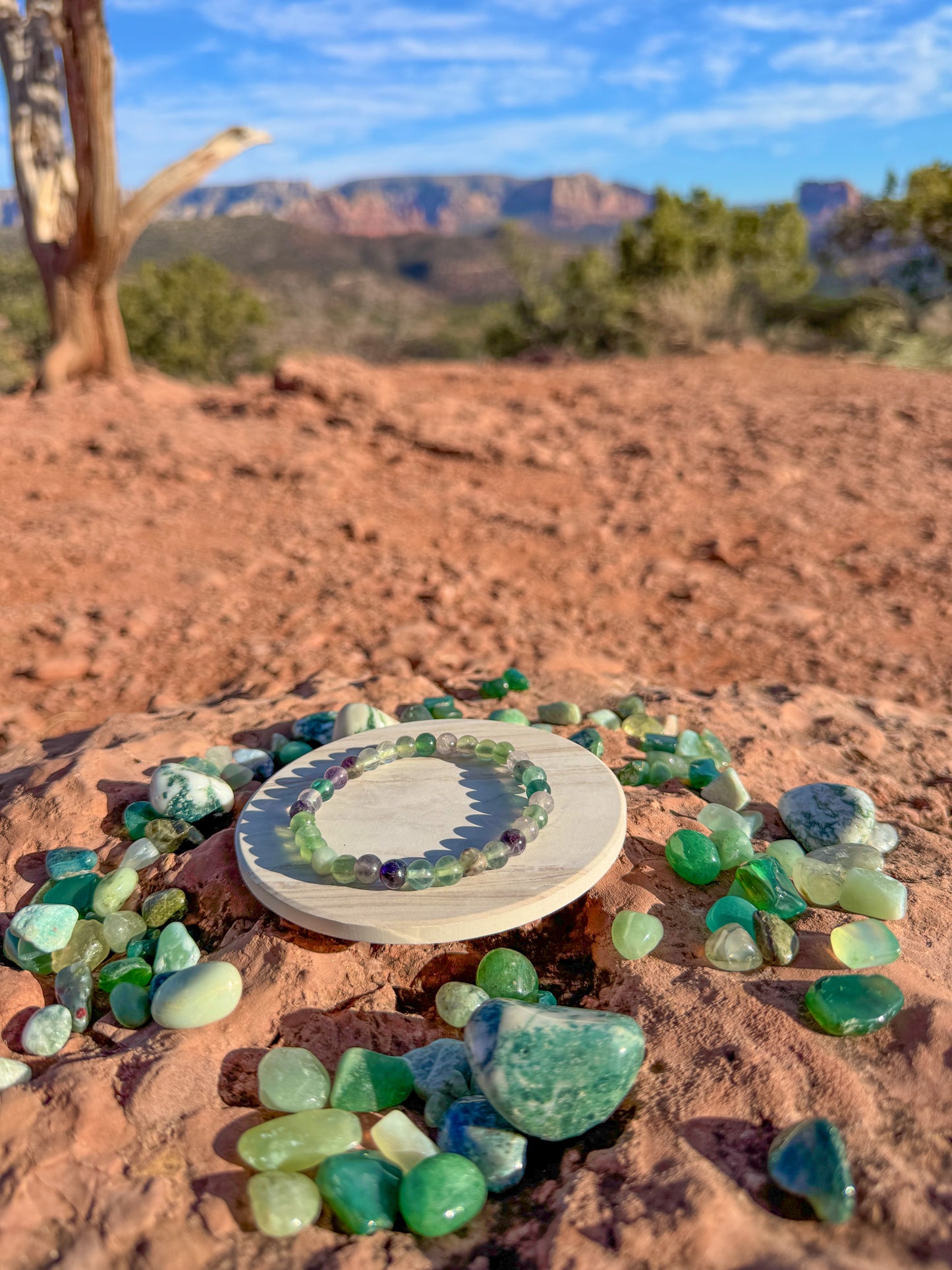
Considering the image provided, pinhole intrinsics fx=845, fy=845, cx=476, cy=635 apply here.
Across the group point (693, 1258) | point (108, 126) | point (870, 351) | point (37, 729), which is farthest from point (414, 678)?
point (870, 351)

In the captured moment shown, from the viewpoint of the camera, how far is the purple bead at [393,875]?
1.58 m

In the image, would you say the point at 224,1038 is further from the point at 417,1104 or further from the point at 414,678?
the point at 414,678

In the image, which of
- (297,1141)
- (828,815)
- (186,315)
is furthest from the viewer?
(186,315)

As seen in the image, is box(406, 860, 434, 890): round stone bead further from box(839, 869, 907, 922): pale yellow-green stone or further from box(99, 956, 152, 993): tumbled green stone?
box(839, 869, 907, 922): pale yellow-green stone

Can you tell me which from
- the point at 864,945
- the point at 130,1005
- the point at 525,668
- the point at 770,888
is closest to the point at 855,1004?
the point at 864,945

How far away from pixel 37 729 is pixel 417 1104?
1.83 m

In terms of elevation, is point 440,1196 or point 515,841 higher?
point 515,841

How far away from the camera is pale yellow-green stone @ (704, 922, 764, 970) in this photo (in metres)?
1.50

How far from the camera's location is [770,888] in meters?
1.62

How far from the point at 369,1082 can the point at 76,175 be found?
24.3 ft

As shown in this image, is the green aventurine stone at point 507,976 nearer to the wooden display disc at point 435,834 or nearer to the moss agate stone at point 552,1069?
the wooden display disc at point 435,834

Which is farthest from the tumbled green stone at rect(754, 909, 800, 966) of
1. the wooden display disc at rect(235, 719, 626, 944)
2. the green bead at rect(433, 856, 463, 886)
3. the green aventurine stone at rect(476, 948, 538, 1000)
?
the green bead at rect(433, 856, 463, 886)

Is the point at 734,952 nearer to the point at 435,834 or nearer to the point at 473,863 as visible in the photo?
the point at 473,863

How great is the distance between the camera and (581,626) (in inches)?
126
